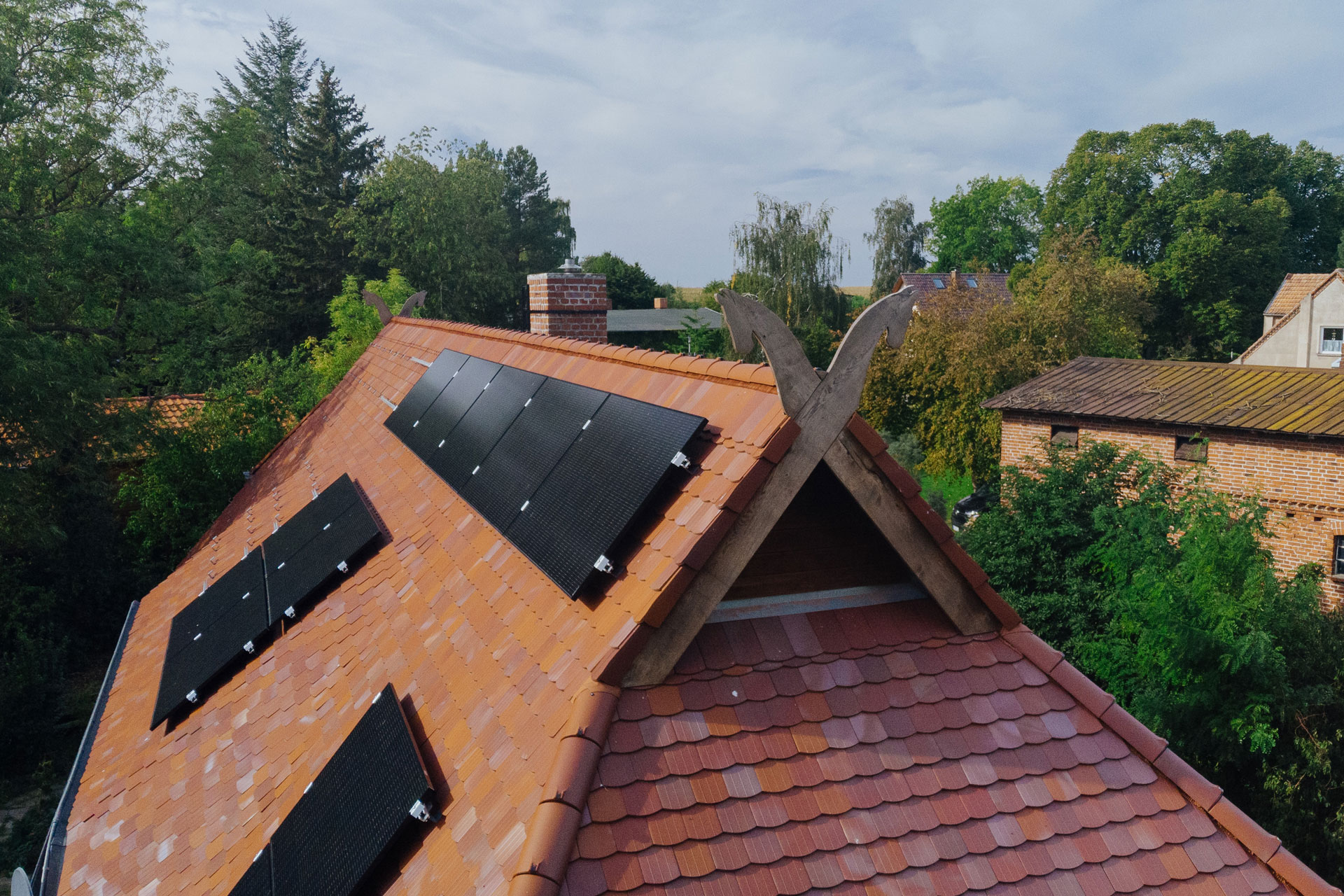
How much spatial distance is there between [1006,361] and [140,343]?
26.4m

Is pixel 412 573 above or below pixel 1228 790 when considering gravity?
above

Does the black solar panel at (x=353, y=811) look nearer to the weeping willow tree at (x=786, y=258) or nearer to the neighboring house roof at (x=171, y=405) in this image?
the neighboring house roof at (x=171, y=405)

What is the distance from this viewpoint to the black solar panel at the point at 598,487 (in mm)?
4320

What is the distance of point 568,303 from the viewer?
11.8m

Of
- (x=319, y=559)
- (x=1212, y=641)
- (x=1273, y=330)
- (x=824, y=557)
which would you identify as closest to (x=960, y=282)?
(x=1212, y=641)

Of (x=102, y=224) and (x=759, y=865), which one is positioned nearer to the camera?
(x=759, y=865)

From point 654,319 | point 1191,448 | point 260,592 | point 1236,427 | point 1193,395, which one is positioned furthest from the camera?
point 654,319

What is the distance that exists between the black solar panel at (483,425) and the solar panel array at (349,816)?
235 centimetres

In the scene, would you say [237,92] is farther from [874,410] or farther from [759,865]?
[759,865]

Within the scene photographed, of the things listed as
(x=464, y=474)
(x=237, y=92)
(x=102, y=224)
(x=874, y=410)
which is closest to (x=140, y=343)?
(x=102, y=224)

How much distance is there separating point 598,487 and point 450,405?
3961 mm

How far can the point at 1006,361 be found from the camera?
28.9 metres

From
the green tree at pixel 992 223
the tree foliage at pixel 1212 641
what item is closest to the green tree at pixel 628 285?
the green tree at pixel 992 223

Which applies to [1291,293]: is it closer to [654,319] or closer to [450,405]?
[654,319]
